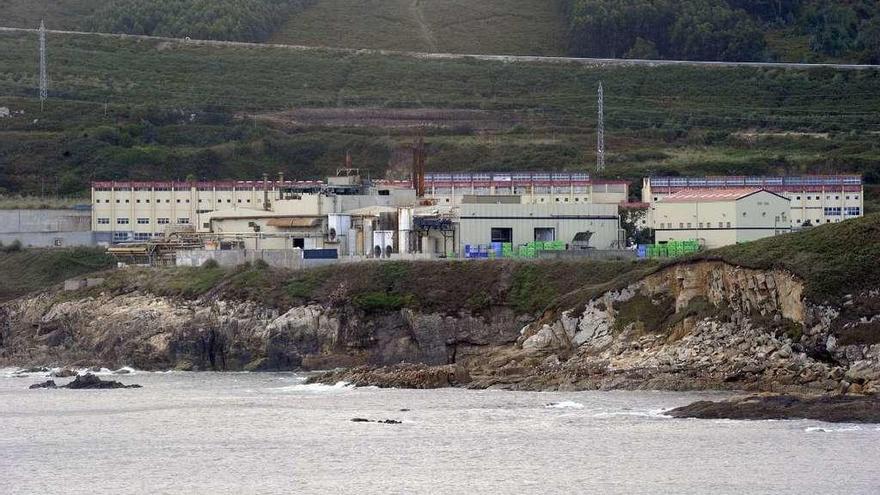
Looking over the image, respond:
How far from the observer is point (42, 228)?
108938 mm

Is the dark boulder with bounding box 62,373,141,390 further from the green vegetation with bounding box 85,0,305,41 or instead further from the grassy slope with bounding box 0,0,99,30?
the grassy slope with bounding box 0,0,99,30

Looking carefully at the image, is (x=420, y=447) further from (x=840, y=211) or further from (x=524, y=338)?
(x=840, y=211)

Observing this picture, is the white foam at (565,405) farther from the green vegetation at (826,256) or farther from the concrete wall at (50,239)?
the concrete wall at (50,239)

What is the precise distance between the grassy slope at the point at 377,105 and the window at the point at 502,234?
34.2 metres

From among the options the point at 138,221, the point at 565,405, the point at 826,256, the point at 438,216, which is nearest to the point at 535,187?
the point at 438,216

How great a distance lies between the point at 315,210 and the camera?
93375 millimetres

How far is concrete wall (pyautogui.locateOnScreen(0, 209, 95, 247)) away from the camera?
109 metres

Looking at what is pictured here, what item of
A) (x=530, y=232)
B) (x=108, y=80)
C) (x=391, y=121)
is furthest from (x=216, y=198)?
(x=108, y=80)

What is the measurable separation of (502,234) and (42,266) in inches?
1169

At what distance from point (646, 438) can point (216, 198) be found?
2407 inches

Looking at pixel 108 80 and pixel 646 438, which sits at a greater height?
pixel 108 80

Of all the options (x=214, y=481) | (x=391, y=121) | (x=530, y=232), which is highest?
(x=391, y=121)

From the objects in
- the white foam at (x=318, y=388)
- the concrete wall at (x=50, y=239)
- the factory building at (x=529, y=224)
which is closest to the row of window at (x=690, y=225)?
the factory building at (x=529, y=224)

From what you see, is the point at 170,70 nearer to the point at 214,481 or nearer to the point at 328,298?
the point at 328,298
